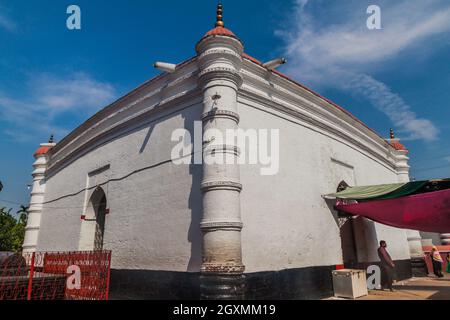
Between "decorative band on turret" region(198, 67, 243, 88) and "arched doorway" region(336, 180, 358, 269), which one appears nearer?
"decorative band on turret" region(198, 67, 243, 88)

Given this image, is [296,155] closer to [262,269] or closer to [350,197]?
[350,197]

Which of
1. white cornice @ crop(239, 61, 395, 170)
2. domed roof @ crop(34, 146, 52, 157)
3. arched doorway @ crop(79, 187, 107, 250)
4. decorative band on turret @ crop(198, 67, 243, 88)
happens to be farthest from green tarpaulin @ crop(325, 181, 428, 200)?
domed roof @ crop(34, 146, 52, 157)

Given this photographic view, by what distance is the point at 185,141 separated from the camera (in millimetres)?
6582

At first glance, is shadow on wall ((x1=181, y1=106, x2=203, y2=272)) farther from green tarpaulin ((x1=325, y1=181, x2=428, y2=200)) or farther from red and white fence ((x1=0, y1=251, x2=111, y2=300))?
green tarpaulin ((x1=325, y1=181, x2=428, y2=200))

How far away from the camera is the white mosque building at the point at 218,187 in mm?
5531

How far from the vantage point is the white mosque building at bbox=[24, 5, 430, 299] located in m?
5.53

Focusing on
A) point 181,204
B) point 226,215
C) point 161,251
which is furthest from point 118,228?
point 226,215

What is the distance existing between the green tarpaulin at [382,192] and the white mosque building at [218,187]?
1.90ft

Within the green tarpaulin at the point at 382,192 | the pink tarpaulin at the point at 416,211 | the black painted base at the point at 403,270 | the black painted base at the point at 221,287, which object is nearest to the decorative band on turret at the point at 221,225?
the black painted base at the point at 221,287

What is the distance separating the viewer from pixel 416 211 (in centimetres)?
651

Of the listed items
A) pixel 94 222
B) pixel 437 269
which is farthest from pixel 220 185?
pixel 437 269

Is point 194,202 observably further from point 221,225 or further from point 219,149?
point 219,149

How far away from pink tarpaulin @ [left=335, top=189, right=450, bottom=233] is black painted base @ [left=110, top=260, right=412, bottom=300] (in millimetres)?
1819
